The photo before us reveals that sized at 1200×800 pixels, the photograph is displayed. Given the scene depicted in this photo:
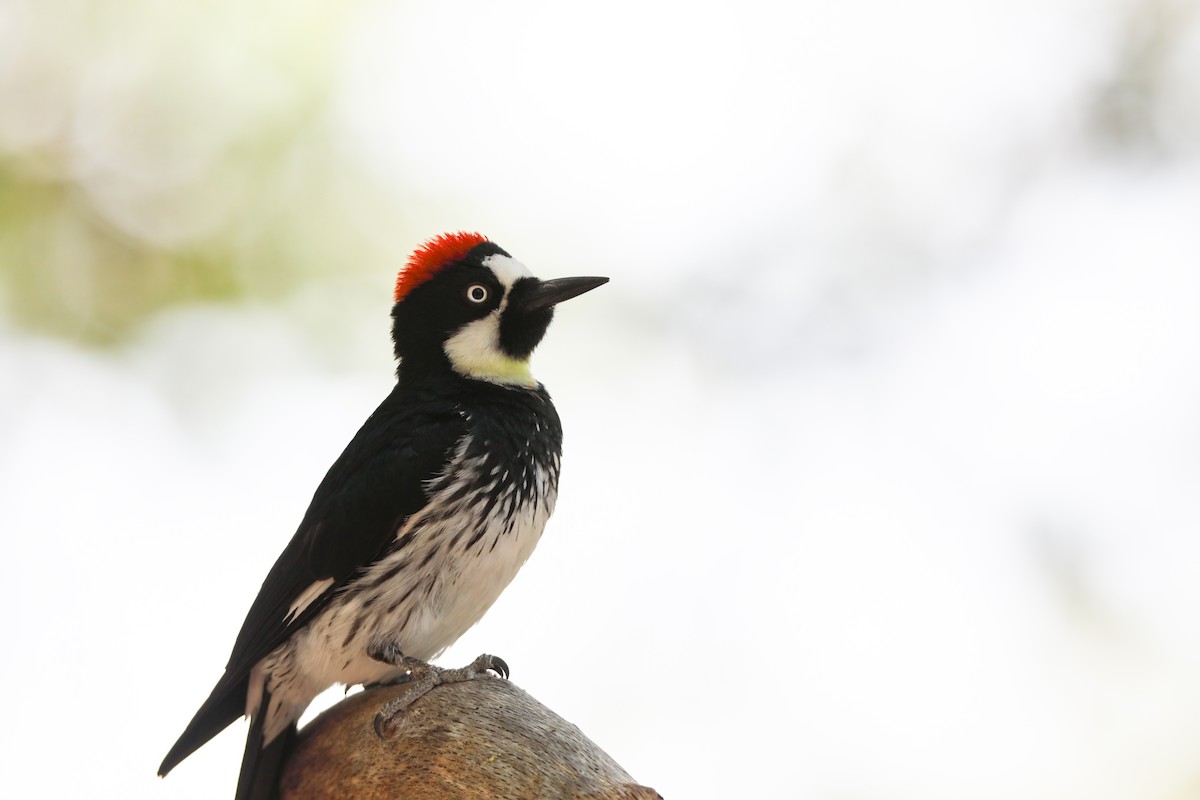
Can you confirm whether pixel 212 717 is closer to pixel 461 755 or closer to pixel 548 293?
pixel 461 755

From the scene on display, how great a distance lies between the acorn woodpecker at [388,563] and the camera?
2.67m

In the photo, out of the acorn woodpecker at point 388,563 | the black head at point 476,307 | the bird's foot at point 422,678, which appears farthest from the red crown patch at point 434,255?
the bird's foot at point 422,678

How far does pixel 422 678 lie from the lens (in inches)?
98.7

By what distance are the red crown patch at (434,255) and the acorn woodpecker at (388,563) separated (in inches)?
14.8

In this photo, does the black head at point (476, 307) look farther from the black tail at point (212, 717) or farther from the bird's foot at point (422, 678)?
the black tail at point (212, 717)

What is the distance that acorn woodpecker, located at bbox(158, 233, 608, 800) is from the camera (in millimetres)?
2666

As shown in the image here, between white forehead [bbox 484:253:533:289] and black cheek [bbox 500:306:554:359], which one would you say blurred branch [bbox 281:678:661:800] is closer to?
black cheek [bbox 500:306:554:359]

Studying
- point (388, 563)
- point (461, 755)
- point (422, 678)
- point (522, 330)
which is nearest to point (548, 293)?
point (522, 330)

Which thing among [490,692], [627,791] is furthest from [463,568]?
[627,791]

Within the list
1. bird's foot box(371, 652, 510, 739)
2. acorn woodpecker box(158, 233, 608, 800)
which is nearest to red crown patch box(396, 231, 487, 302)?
acorn woodpecker box(158, 233, 608, 800)

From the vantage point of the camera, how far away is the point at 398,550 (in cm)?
269

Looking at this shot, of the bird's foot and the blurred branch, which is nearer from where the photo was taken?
the blurred branch

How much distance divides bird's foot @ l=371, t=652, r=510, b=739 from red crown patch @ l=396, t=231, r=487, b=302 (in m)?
1.04

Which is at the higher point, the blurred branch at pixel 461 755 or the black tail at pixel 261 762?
the blurred branch at pixel 461 755
